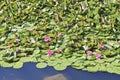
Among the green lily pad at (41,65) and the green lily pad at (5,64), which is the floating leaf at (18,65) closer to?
the green lily pad at (5,64)

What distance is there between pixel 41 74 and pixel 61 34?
1055mm

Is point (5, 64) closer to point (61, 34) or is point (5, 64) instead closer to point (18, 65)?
point (18, 65)

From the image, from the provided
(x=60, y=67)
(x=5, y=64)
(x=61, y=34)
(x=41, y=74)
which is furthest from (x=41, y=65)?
(x=61, y=34)

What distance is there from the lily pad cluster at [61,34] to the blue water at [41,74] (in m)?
0.07

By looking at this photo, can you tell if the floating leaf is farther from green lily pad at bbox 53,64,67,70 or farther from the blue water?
green lily pad at bbox 53,64,67,70

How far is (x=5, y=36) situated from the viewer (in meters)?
6.10

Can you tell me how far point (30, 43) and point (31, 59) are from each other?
457mm

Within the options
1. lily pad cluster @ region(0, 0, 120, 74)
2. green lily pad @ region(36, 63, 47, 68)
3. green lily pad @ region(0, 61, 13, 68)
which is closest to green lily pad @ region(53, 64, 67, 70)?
lily pad cluster @ region(0, 0, 120, 74)

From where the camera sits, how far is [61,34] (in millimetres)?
5941

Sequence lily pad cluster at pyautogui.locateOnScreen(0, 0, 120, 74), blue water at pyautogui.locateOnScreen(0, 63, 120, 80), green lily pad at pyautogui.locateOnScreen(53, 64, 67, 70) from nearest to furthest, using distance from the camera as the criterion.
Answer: blue water at pyautogui.locateOnScreen(0, 63, 120, 80) < green lily pad at pyautogui.locateOnScreen(53, 64, 67, 70) < lily pad cluster at pyautogui.locateOnScreen(0, 0, 120, 74)

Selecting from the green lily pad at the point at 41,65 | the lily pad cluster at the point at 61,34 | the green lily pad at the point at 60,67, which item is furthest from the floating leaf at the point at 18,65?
the green lily pad at the point at 60,67

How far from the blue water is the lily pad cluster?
65mm

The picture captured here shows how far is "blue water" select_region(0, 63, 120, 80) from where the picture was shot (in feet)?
16.2

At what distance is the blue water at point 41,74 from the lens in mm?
4938
